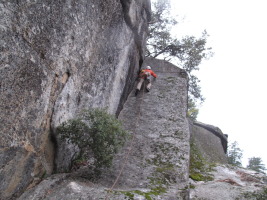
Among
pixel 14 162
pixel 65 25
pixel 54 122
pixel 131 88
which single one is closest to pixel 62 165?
pixel 54 122

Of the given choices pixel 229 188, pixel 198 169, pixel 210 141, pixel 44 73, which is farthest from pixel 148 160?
pixel 210 141

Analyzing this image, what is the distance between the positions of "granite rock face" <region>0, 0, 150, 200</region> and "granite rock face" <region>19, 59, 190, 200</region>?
1.94ft

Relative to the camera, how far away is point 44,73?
183 inches

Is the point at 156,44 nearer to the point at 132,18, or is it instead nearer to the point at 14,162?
the point at 132,18

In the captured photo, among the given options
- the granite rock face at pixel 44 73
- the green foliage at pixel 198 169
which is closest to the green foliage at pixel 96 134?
the granite rock face at pixel 44 73

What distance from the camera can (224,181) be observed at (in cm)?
656

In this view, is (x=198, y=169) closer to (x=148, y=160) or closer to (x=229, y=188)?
(x=229, y=188)

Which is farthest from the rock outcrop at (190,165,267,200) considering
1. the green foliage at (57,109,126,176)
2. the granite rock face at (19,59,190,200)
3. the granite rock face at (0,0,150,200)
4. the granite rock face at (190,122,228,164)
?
the granite rock face at (190,122,228,164)

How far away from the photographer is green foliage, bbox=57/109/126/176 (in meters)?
4.91

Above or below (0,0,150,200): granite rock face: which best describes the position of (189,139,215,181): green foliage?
below

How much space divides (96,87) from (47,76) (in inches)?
87.9

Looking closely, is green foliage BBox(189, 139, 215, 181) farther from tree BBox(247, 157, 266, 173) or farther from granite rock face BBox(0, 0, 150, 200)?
tree BBox(247, 157, 266, 173)

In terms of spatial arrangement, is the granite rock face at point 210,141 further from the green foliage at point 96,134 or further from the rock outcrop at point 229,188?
the green foliage at point 96,134

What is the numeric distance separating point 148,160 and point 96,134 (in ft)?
6.77
